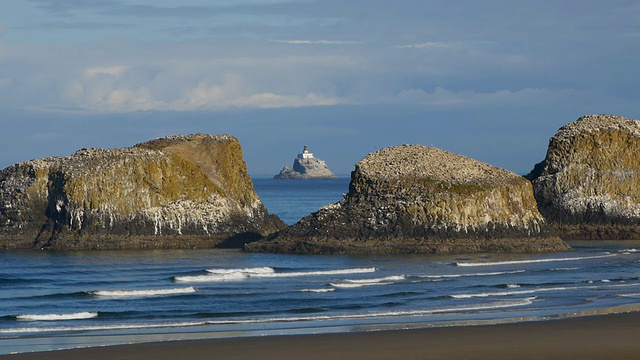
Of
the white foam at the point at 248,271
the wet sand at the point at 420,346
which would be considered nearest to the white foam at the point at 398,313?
the wet sand at the point at 420,346

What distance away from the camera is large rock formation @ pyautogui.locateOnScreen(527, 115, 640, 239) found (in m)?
53.7

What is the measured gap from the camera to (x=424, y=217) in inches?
1687

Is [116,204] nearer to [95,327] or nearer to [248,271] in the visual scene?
[248,271]

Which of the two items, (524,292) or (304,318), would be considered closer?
(304,318)

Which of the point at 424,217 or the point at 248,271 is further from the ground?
the point at 424,217

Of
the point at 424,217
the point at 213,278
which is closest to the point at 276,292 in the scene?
the point at 213,278

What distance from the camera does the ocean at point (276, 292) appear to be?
24766 millimetres

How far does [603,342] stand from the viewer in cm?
2041

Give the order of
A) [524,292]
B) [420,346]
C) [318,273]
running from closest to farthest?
[420,346] → [524,292] → [318,273]

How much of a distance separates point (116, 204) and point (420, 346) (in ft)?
93.5

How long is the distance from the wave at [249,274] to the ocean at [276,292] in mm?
48

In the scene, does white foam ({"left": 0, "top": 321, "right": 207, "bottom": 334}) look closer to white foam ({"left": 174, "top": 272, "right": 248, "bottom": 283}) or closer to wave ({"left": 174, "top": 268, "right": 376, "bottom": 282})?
white foam ({"left": 174, "top": 272, "right": 248, "bottom": 283})

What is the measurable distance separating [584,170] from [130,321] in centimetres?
3388

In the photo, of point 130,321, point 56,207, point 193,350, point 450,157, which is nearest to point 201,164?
point 56,207
